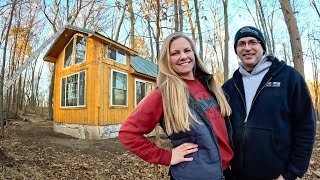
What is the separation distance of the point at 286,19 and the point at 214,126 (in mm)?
6894

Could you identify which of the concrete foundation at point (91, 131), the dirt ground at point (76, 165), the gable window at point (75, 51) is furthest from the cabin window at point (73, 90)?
the dirt ground at point (76, 165)

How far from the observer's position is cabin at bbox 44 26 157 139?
11.9m

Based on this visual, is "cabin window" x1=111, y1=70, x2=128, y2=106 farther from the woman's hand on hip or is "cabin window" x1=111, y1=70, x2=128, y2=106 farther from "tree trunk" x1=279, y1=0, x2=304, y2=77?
the woman's hand on hip

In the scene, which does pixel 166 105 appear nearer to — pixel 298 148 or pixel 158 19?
pixel 298 148

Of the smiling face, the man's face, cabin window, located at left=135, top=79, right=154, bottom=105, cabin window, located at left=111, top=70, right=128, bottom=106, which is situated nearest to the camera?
the smiling face

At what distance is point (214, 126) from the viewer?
202 centimetres

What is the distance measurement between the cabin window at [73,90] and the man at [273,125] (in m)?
11.2

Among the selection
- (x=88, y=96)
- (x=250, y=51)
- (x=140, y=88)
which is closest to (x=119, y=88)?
(x=88, y=96)

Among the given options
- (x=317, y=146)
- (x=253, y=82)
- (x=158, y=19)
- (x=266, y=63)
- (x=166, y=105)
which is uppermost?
(x=158, y=19)

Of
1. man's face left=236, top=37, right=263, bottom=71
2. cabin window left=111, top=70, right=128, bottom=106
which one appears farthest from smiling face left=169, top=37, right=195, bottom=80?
cabin window left=111, top=70, right=128, bottom=106

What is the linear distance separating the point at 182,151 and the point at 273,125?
782 millimetres

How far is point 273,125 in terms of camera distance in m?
2.05

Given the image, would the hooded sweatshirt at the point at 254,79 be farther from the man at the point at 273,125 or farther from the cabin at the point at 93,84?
the cabin at the point at 93,84

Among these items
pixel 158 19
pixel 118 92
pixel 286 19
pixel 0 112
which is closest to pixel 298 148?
pixel 158 19
